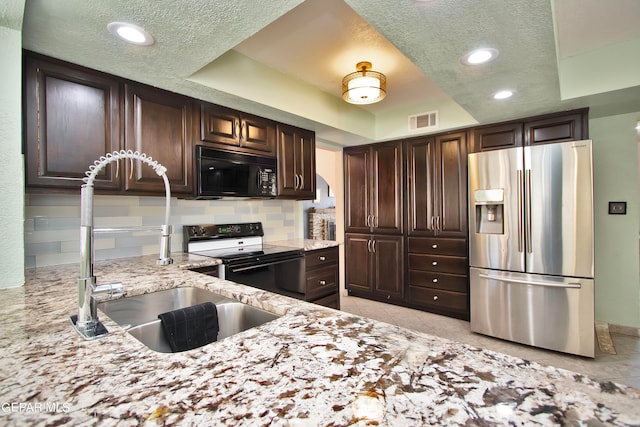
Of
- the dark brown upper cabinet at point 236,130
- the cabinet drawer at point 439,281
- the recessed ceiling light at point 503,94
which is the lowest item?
the cabinet drawer at point 439,281

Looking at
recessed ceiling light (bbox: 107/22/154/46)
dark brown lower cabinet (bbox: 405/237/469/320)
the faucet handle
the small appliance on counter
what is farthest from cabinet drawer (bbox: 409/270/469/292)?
recessed ceiling light (bbox: 107/22/154/46)

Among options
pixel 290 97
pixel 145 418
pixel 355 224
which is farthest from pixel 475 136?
pixel 145 418

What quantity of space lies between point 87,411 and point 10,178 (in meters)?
1.40

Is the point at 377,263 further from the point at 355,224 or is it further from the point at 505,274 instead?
the point at 505,274

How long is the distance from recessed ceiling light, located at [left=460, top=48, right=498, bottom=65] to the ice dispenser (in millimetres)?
1364

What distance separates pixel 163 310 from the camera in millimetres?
1426

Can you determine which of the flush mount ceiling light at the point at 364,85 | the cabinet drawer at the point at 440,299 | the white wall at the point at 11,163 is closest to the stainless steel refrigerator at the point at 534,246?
the cabinet drawer at the point at 440,299

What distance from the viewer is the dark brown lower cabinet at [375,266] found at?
3715mm

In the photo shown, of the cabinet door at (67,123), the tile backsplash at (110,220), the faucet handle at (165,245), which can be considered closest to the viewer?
the faucet handle at (165,245)

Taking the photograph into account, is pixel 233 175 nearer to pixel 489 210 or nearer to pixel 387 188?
pixel 387 188

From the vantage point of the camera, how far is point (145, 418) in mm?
477

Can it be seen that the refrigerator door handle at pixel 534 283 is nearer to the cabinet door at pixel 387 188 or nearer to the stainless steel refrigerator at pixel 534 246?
the stainless steel refrigerator at pixel 534 246

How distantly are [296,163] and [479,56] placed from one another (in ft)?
6.04

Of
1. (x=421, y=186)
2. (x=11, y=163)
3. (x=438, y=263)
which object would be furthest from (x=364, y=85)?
(x=11, y=163)
